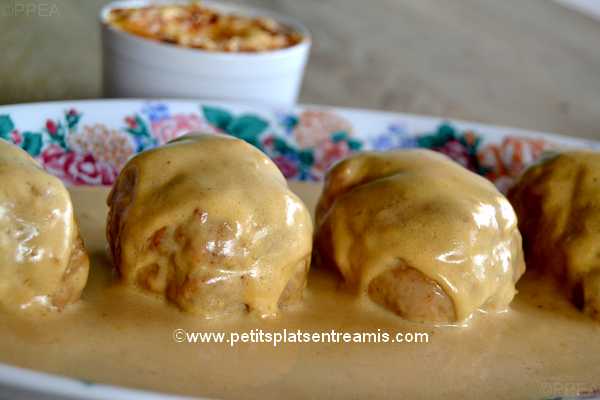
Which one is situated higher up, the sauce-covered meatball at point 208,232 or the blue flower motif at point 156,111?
the sauce-covered meatball at point 208,232

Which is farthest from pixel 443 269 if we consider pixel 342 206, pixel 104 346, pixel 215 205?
pixel 104 346

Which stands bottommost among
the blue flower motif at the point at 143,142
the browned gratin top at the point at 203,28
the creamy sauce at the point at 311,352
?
the blue flower motif at the point at 143,142

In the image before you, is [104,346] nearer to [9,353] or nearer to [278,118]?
[9,353]

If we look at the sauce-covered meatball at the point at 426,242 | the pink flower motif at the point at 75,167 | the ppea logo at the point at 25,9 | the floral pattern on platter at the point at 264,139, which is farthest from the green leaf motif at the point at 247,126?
the ppea logo at the point at 25,9

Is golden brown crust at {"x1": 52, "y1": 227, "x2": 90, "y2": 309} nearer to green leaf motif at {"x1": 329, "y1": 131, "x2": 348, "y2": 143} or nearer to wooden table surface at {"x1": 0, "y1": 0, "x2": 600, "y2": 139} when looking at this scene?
green leaf motif at {"x1": 329, "y1": 131, "x2": 348, "y2": 143}

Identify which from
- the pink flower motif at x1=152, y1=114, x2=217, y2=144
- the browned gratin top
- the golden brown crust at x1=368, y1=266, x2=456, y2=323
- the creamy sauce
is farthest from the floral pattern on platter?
the golden brown crust at x1=368, y1=266, x2=456, y2=323

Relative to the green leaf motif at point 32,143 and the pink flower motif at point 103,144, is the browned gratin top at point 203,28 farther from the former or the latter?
the green leaf motif at point 32,143
